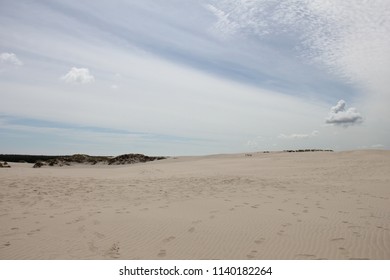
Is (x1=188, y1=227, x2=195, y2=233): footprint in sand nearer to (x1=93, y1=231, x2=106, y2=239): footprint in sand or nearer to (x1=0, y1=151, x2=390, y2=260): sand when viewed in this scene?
(x1=0, y1=151, x2=390, y2=260): sand

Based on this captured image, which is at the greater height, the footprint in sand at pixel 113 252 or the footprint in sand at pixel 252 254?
the footprint in sand at pixel 252 254

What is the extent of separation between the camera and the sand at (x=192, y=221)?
6.37 metres

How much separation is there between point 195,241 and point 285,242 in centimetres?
195

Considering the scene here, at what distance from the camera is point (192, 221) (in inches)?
328

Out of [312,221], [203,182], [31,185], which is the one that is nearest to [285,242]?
[312,221]

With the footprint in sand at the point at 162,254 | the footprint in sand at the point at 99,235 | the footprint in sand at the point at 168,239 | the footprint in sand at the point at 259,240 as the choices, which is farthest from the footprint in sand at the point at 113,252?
the footprint in sand at the point at 259,240

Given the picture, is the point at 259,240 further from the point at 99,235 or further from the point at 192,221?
the point at 99,235

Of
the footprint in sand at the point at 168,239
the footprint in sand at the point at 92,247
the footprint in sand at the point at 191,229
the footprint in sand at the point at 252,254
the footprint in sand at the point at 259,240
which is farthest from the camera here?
the footprint in sand at the point at 191,229

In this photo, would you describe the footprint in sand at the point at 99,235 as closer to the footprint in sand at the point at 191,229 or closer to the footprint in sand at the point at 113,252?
the footprint in sand at the point at 113,252

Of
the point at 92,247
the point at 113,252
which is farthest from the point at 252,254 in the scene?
the point at 92,247

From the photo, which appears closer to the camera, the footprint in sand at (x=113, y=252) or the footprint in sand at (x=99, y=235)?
the footprint in sand at (x=113, y=252)

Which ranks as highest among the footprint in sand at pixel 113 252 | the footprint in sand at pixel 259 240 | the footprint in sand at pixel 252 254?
the footprint in sand at pixel 259 240
